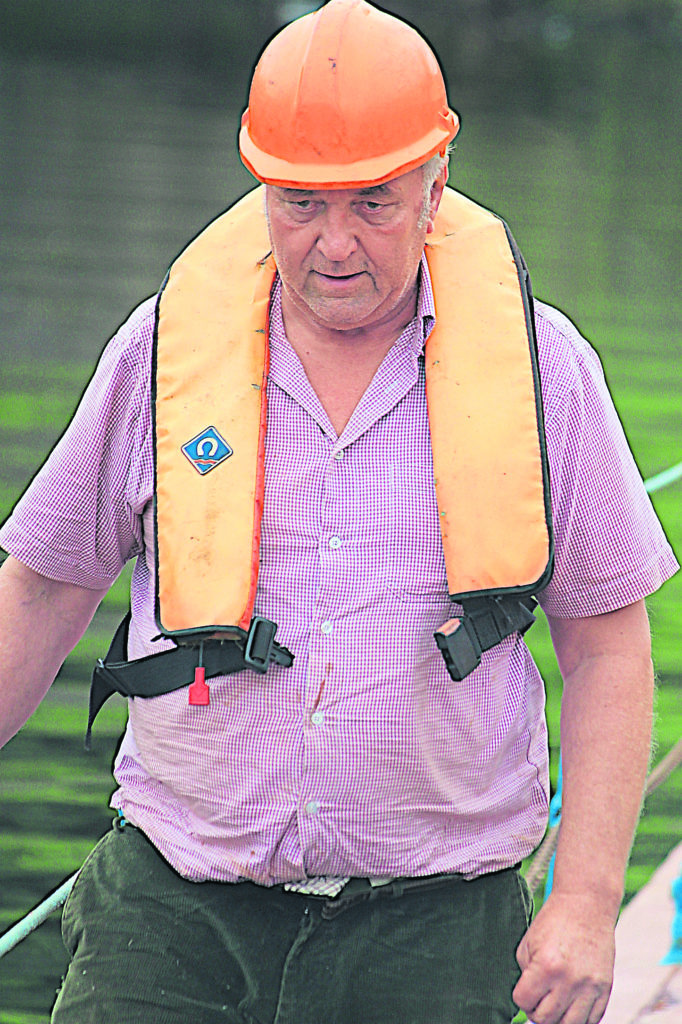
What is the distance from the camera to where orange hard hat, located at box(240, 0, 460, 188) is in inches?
75.2

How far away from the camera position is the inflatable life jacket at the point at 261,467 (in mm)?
1981

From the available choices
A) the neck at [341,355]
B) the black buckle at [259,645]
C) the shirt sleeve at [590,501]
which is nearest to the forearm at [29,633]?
the black buckle at [259,645]

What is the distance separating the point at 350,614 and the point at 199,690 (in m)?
0.22

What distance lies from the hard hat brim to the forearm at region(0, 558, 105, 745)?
2.06 feet

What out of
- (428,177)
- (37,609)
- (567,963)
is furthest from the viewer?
(37,609)

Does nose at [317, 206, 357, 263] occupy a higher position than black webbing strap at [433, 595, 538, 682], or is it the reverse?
nose at [317, 206, 357, 263]

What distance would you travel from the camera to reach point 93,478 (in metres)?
2.09

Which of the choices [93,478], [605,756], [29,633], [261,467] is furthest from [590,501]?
[29,633]

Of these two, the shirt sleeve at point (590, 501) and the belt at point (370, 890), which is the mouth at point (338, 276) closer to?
the shirt sleeve at point (590, 501)

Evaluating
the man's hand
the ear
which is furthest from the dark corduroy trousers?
the ear

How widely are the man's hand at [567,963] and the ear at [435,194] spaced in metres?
0.89

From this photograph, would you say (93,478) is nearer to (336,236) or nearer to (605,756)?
(336,236)

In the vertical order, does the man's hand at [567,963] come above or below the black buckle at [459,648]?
below

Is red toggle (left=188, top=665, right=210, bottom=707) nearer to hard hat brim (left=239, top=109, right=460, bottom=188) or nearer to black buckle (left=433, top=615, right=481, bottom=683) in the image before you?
black buckle (left=433, top=615, right=481, bottom=683)
